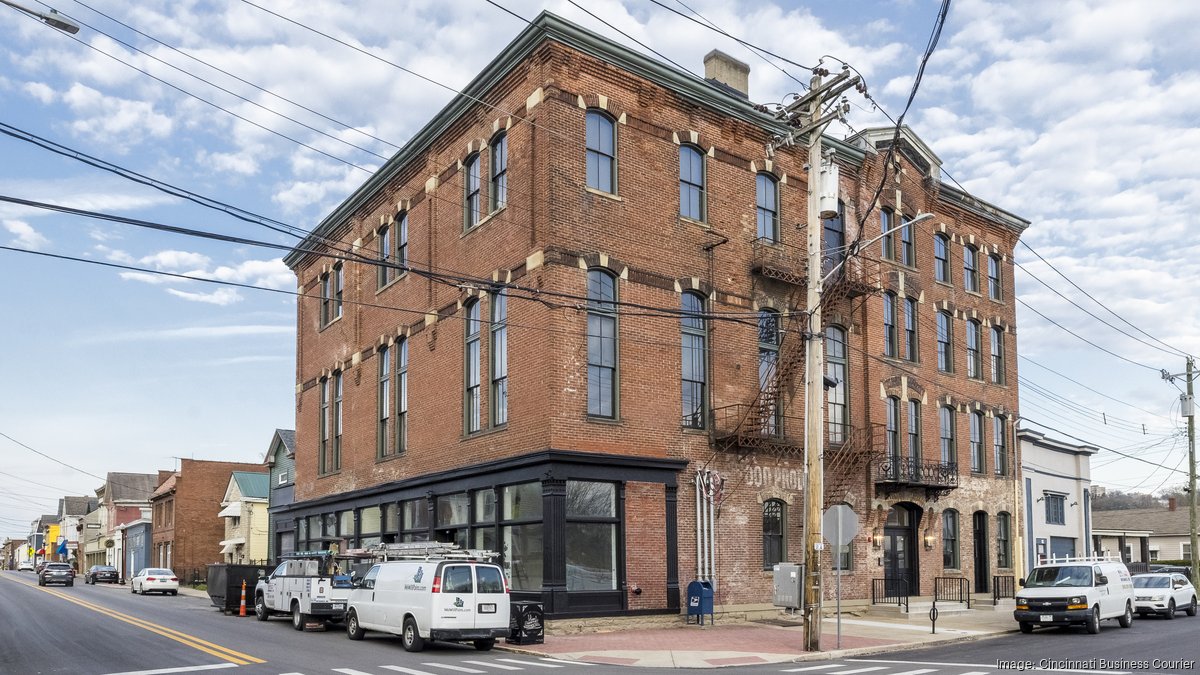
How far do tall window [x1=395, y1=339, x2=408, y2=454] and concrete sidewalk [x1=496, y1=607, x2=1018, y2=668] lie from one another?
37.7 ft

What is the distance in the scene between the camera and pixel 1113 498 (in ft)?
402

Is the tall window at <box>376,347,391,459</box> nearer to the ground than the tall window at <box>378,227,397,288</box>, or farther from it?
nearer to the ground

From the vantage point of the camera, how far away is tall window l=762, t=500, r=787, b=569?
2848 cm

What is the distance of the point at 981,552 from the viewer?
123 ft

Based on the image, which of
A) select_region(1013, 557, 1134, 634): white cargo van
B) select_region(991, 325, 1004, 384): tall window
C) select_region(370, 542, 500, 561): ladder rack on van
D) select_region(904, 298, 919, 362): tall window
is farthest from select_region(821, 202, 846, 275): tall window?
select_region(370, 542, 500, 561): ladder rack on van

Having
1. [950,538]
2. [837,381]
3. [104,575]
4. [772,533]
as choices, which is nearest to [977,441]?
[950,538]

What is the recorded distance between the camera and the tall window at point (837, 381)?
1245 inches

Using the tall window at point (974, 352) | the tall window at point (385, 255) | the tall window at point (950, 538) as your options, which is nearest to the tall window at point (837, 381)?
the tall window at point (950, 538)

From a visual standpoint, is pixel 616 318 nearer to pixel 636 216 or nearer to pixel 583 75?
pixel 636 216

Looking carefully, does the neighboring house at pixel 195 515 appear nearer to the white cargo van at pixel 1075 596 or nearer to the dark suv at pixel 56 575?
the dark suv at pixel 56 575

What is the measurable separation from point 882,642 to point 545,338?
1007 cm

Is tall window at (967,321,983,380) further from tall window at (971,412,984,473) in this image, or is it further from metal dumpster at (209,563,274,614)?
metal dumpster at (209,563,274,614)

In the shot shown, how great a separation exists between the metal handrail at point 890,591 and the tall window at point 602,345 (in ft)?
37.7

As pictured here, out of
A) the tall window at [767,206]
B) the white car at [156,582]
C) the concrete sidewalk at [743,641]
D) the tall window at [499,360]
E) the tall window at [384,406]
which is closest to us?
the concrete sidewalk at [743,641]
